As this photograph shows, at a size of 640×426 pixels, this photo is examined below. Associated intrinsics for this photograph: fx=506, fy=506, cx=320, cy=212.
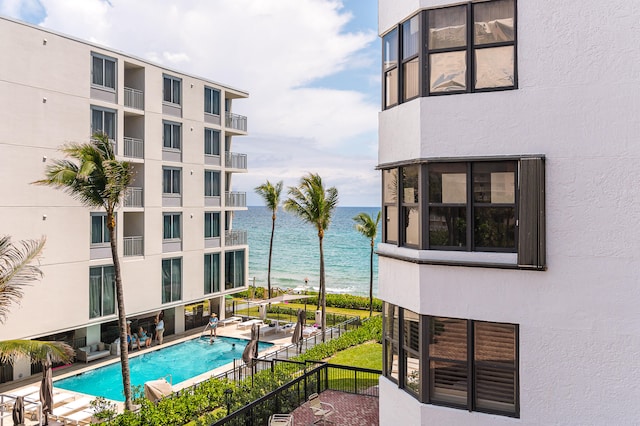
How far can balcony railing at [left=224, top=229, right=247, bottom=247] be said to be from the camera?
3294 cm

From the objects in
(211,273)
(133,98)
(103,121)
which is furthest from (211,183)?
(103,121)

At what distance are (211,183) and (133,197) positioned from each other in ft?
20.0

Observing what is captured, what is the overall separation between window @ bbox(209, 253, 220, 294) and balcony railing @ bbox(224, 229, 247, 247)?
1315 mm

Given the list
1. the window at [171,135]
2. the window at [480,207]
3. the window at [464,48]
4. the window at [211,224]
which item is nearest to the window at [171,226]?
the window at [211,224]

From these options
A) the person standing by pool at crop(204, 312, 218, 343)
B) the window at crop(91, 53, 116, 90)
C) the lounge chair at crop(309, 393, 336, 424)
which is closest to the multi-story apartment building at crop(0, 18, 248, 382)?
the window at crop(91, 53, 116, 90)

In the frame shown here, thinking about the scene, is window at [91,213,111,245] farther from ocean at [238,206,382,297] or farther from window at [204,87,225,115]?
ocean at [238,206,382,297]

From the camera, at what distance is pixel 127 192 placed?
25938mm

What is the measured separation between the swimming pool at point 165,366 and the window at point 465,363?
15.9 meters

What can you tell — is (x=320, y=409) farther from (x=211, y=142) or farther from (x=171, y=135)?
(x=211, y=142)

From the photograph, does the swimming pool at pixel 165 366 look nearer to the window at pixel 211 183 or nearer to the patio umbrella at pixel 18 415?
the patio umbrella at pixel 18 415

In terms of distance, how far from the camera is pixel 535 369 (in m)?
8.49

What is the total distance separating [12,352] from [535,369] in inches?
533

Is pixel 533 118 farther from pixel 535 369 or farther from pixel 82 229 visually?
pixel 82 229

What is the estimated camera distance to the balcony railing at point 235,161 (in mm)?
33156
